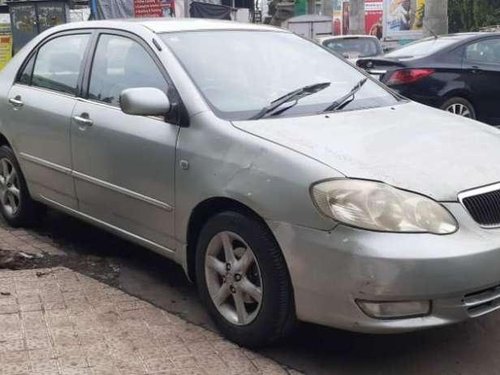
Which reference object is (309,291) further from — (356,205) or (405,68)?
(405,68)

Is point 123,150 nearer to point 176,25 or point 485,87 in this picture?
point 176,25

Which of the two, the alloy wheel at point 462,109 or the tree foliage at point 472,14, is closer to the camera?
the alloy wheel at point 462,109

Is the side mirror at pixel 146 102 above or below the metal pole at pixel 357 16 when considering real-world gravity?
below

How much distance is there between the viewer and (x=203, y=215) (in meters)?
3.82

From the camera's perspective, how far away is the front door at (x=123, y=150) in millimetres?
4031

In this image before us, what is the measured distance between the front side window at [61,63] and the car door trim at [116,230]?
782mm

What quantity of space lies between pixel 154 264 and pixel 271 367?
1.75m

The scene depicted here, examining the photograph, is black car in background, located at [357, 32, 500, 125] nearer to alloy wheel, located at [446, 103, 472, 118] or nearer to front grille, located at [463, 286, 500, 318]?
alloy wheel, located at [446, 103, 472, 118]

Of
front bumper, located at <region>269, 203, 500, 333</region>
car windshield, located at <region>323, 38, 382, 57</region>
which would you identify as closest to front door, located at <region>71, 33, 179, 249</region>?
front bumper, located at <region>269, 203, 500, 333</region>

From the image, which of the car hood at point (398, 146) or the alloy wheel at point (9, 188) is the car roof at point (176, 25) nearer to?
the car hood at point (398, 146)

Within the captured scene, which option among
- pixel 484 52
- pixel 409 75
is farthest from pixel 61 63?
pixel 484 52

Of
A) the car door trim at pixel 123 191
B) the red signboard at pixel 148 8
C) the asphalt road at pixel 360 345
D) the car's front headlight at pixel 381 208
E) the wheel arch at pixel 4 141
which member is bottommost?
the asphalt road at pixel 360 345

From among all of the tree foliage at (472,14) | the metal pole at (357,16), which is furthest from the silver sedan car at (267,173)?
the tree foliage at (472,14)

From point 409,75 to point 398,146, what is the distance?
6335 millimetres
